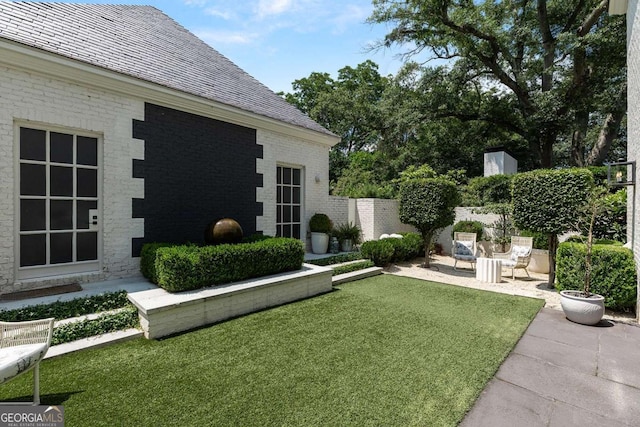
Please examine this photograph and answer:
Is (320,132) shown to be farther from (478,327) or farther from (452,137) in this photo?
(452,137)

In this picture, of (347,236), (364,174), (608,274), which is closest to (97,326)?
(347,236)

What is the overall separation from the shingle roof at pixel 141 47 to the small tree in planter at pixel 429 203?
332 cm

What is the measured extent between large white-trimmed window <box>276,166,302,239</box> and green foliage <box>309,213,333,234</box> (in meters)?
0.38

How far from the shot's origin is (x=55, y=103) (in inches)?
181

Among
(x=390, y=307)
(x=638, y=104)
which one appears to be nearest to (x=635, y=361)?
(x=390, y=307)

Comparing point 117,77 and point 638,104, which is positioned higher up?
point 117,77

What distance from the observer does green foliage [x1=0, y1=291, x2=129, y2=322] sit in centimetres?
355

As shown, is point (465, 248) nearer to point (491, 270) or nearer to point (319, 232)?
point (491, 270)

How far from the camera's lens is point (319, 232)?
29.3 ft

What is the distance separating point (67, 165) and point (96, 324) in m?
2.83

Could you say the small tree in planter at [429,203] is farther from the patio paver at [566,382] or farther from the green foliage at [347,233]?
the patio paver at [566,382]

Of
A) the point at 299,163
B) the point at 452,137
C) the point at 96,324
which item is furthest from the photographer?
the point at 452,137

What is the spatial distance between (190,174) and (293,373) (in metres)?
4.69

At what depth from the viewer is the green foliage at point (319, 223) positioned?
889cm
